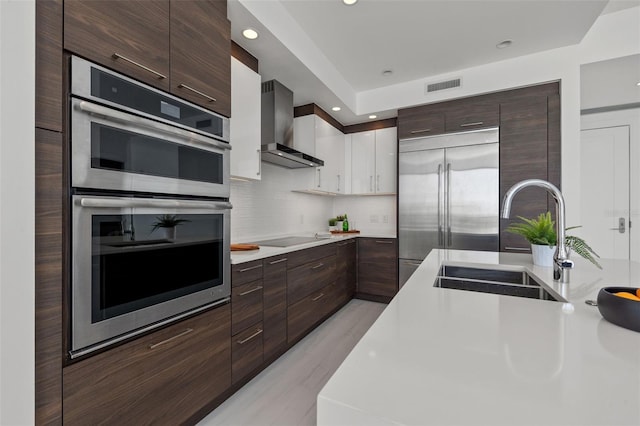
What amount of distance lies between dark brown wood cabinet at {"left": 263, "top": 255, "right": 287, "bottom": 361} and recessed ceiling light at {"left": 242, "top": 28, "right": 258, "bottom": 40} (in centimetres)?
167

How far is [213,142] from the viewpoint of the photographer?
165 centimetres

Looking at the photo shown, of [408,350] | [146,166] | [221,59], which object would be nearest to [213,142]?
[146,166]

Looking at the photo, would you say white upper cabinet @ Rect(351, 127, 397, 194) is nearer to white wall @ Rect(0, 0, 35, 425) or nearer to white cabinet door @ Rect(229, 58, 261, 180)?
white cabinet door @ Rect(229, 58, 261, 180)

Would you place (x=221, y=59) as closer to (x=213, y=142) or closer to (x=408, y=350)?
(x=213, y=142)

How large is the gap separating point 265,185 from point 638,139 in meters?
4.28

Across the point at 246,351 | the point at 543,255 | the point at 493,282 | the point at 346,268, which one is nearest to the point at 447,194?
the point at 346,268

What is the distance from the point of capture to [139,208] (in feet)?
4.15

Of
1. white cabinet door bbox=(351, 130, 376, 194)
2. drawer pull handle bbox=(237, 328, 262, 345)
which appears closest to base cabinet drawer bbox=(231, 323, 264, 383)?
drawer pull handle bbox=(237, 328, 262, 345)

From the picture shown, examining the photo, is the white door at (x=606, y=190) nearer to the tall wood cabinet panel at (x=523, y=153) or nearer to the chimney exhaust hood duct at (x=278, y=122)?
the tall wood cabinet panel at (x=523, y=153)

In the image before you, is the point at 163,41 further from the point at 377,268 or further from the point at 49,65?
the point at 377,268

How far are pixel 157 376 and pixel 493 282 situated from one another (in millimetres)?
1625

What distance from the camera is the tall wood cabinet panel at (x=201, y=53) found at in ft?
4.81

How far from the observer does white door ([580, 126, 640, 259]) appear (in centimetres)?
336

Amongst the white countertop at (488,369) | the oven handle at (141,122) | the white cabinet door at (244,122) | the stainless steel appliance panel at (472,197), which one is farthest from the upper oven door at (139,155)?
the stainless steel appliance panel at (472,197)
